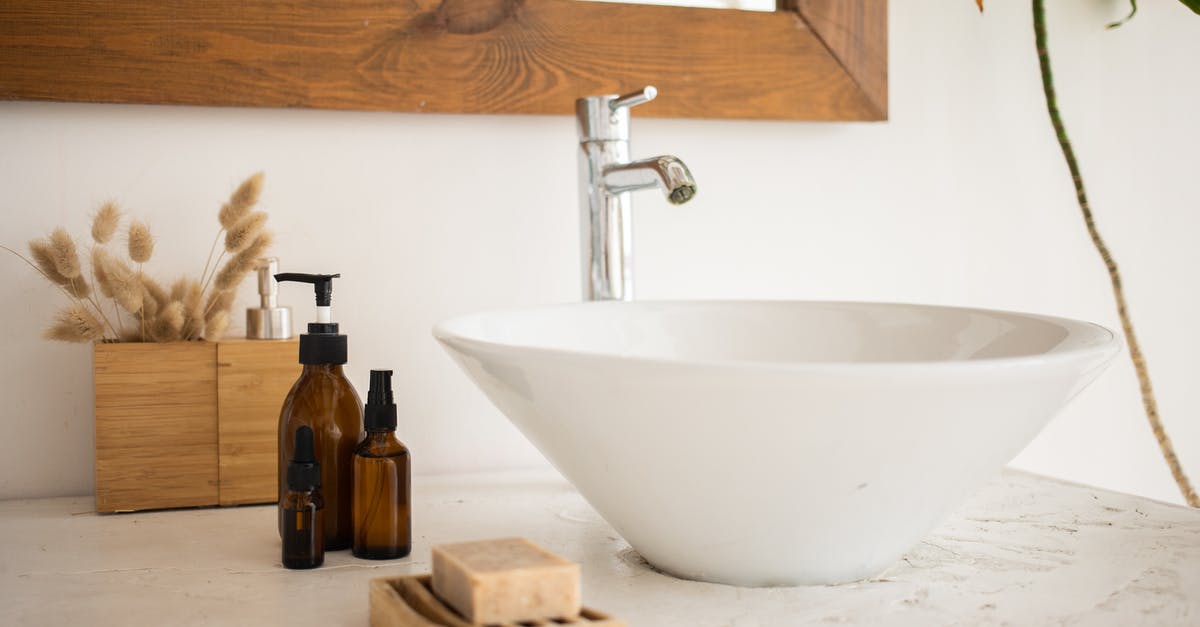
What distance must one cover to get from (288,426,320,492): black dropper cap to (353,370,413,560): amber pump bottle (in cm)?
4

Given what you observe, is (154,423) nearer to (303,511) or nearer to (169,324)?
(169,324)

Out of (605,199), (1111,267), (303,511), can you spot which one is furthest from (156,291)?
(1111,267)

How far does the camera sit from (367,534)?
72cm

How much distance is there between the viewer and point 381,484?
0.72 metres

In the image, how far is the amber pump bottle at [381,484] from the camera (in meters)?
0.71

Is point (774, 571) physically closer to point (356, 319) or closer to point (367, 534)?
point (367, 534)

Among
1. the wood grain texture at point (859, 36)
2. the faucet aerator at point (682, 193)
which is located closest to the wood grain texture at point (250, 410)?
the faucet aerator at point (682, 193)

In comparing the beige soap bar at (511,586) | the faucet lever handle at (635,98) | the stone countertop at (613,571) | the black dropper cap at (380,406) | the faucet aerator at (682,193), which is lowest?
the stone countertop at (613,571)

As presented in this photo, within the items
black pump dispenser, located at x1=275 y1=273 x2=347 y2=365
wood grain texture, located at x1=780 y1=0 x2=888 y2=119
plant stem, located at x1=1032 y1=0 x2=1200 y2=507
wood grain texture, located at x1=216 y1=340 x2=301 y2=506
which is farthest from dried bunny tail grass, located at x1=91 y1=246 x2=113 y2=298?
plant stem, located at x1=1032 y1=0 x2=1200 y2=507

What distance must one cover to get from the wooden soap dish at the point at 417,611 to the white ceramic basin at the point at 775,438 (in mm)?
100

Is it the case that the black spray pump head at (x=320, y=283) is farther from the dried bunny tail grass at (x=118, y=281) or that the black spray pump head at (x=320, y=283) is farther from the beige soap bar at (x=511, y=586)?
the beige soap bar at (x=511, y=586)

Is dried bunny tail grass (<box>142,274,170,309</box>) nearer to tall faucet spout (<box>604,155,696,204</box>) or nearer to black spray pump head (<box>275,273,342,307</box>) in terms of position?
black spray pump head (<box>275,273,342,307</box>)

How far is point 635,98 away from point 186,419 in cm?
46

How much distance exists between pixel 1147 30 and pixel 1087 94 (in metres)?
0.11
